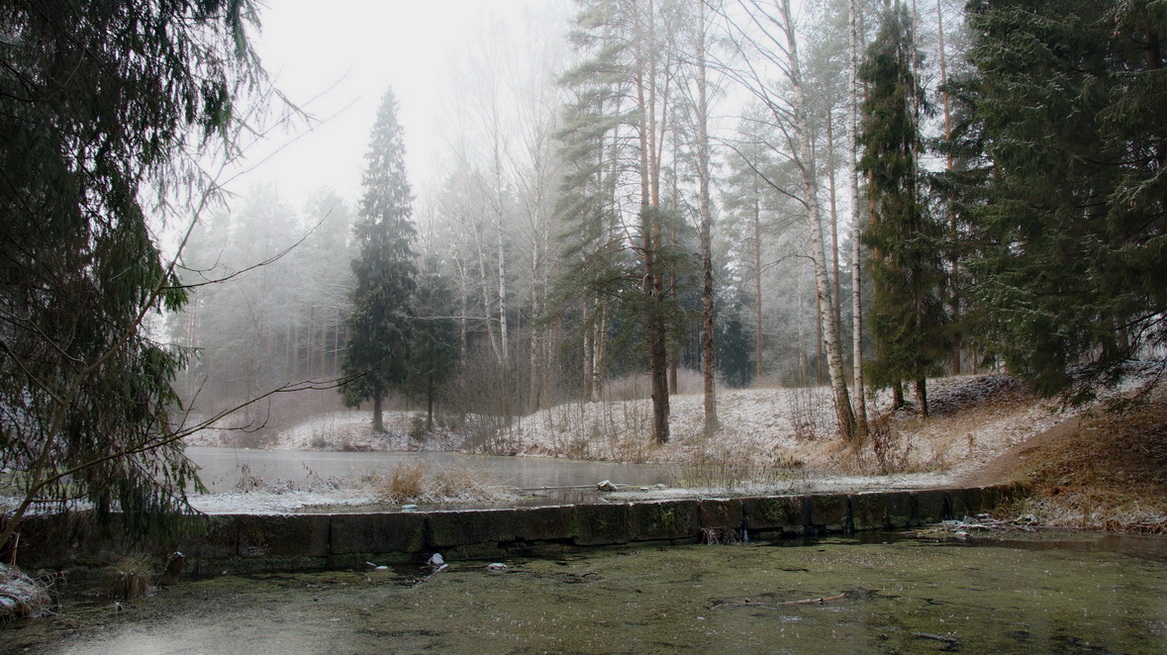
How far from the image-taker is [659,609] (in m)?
3.90

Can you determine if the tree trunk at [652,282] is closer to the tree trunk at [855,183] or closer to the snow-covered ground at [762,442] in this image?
the snow-covered ground at [762,442]

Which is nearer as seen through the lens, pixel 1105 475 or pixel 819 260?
pixel 1105 475

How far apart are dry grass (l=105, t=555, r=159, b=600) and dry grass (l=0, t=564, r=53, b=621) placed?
A: 1.00 feet

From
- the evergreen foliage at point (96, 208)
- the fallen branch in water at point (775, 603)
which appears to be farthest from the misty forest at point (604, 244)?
the fallen branch in water at point (775, 603)

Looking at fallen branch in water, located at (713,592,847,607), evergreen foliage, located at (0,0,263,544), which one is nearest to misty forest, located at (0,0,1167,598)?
evergreen foliage, located at (0,0,263,544)

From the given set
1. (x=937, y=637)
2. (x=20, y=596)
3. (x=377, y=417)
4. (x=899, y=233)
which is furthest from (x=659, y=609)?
(x=377, y=417)

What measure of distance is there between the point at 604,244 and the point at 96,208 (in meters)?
15.0

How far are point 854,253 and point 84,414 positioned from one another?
11.8m

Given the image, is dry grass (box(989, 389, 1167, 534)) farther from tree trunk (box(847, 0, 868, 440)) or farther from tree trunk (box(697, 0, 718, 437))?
tree trunk (box(697, 0, 718, 437))

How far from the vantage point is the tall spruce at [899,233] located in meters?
14.4

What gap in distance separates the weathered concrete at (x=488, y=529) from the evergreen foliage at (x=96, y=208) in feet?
2.16

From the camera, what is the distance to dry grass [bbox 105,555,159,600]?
13.5ft

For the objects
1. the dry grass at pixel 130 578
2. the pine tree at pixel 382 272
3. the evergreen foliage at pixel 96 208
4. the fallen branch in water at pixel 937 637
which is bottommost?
the fallen branch in water at pixel 937 637

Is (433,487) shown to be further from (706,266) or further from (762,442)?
(706,266)
